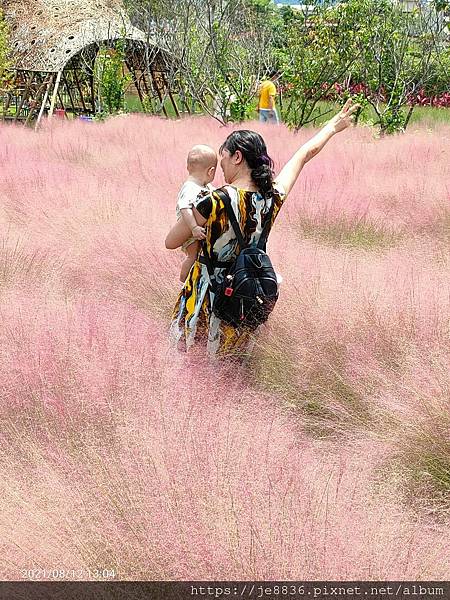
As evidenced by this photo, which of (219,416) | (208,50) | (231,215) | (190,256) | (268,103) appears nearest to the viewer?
(219,416)

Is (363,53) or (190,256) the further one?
(363,53)

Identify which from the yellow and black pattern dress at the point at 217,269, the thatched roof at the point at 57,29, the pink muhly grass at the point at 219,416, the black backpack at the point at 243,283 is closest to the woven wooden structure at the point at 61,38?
the thatched roof at the point at 57,29

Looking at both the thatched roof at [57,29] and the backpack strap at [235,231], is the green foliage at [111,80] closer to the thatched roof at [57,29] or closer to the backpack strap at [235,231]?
the thatched roof at [57,29]

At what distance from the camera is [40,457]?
8.38 feet

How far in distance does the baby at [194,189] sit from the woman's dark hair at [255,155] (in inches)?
6.8

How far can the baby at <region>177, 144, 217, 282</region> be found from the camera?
3.21 m

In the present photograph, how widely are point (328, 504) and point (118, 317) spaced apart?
1.74 meters

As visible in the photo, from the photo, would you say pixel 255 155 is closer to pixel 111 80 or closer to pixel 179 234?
pixel 179 234

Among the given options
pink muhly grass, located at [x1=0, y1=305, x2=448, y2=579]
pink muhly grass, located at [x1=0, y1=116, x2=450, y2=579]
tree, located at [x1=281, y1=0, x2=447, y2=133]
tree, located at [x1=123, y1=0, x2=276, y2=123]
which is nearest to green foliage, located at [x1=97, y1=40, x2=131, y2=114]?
tree, located at [x1=123, y1=0, x2=276, y2=123]

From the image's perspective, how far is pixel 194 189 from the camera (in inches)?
130

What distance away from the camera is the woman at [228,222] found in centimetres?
315

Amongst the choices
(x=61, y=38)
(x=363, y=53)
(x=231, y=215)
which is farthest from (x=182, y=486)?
(x=61, y=38)

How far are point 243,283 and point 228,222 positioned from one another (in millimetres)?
241

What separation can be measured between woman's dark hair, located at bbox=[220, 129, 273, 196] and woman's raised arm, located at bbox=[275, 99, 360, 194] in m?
0.22
